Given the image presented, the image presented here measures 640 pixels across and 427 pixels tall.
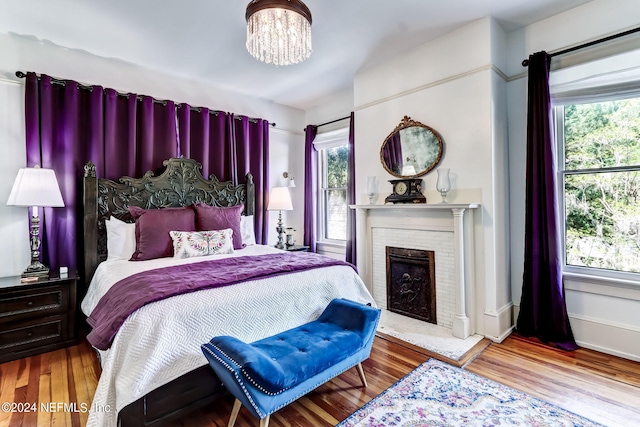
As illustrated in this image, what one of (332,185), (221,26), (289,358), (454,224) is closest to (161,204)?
(221,26)

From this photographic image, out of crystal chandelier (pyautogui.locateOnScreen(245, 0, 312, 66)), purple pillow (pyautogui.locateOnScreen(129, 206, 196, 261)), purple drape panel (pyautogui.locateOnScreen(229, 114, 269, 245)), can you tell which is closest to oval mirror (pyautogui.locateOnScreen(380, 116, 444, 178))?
crystal chandelier (pyautogui.locateOnScreen(245, 0, 312, 66))

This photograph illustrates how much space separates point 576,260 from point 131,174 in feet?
14.4

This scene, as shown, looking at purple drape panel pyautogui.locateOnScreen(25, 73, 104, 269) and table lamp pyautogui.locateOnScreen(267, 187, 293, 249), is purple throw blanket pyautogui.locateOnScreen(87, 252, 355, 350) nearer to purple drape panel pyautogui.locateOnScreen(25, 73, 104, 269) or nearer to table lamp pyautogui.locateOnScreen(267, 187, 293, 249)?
purple drape panel pyautogui.locateOnScreen(25, 73, 104, 269)

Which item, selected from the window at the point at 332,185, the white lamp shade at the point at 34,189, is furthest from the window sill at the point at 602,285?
the white lamp shade at the point at 34,189

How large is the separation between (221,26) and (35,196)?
2098 mm

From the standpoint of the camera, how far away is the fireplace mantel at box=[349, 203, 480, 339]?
2758 mm

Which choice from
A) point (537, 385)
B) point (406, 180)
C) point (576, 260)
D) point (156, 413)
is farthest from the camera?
point (406, 180)

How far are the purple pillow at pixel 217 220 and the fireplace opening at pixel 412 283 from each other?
168 centimetres

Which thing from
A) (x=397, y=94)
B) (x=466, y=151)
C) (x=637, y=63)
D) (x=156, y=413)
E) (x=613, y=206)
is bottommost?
(x=156, y=413)

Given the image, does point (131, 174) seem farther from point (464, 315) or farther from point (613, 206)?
point (613, 206)

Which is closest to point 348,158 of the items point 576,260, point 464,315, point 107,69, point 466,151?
point 466,151

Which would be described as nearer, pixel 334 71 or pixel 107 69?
pixel 107 69

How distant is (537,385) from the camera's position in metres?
2.04

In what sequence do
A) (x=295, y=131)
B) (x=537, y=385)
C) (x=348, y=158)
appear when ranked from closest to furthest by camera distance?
(x=537, y=385) < (x=348, y=158) < (x=295, y=131)
